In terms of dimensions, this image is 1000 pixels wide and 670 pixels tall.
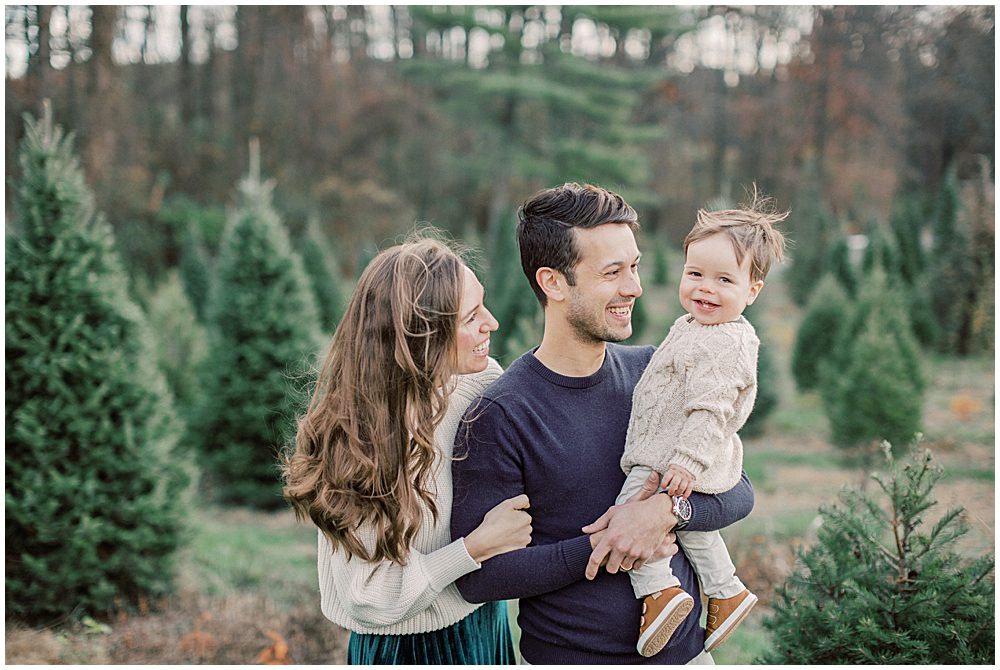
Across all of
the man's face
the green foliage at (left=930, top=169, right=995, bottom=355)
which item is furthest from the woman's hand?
the green foliage at (left=930, top=169, right=995, bottom=355)

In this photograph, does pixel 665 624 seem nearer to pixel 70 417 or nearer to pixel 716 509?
pixel 716 509

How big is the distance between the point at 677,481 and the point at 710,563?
0.38 meters

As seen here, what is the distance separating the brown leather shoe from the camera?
223cm

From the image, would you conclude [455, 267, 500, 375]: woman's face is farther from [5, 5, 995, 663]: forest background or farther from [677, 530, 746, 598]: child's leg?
[5, 5, 995, 663]: forest background

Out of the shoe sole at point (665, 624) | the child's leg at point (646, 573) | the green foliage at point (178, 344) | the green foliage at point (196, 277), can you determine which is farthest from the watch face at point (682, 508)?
the green foliage at point (196, 277)

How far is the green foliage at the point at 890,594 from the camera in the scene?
9.12ft

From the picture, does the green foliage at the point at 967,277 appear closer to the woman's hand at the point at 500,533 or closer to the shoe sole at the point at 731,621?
the shoe sole at the point at 731,621

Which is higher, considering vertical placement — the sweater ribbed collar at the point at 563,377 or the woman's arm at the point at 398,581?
the sweater ribbed collar at the point at 563,377

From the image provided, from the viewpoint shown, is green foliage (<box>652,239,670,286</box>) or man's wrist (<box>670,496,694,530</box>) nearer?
man's wrist (<box>670,496,694,530</box>)

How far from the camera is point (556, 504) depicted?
2346mm

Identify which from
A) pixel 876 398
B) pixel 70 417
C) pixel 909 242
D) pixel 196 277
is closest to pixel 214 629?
pixel 70 417

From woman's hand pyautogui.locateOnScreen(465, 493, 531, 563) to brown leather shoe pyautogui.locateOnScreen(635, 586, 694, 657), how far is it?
0.38 metres

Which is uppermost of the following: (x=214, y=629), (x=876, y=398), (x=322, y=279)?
(x=322, y=279)

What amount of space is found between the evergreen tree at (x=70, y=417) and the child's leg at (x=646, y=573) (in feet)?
11.5
